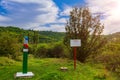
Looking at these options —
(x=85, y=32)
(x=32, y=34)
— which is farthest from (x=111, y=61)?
(x=32, y=34)

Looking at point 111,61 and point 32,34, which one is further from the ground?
point 32,34

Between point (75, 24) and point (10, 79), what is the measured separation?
10935 millimetres

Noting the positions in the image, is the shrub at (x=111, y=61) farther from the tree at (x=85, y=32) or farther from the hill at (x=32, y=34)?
the hill at (x=32, y=34)

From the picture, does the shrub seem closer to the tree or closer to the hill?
the tree

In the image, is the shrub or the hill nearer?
the shrub

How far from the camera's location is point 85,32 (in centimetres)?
2109

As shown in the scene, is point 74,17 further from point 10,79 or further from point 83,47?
point 10,79

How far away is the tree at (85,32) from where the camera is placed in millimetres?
21078

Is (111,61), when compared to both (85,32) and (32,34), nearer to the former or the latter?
(85,32)

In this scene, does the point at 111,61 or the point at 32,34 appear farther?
the point at 32,34

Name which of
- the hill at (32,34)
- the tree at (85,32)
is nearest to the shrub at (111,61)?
the tree at (85,32)

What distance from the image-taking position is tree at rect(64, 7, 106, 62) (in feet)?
69.2

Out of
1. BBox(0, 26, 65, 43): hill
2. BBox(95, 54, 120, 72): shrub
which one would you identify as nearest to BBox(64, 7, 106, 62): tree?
BBox(95, 54, 120, 72): shrub

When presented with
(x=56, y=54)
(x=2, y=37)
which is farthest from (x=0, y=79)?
(x=56, y=54)
